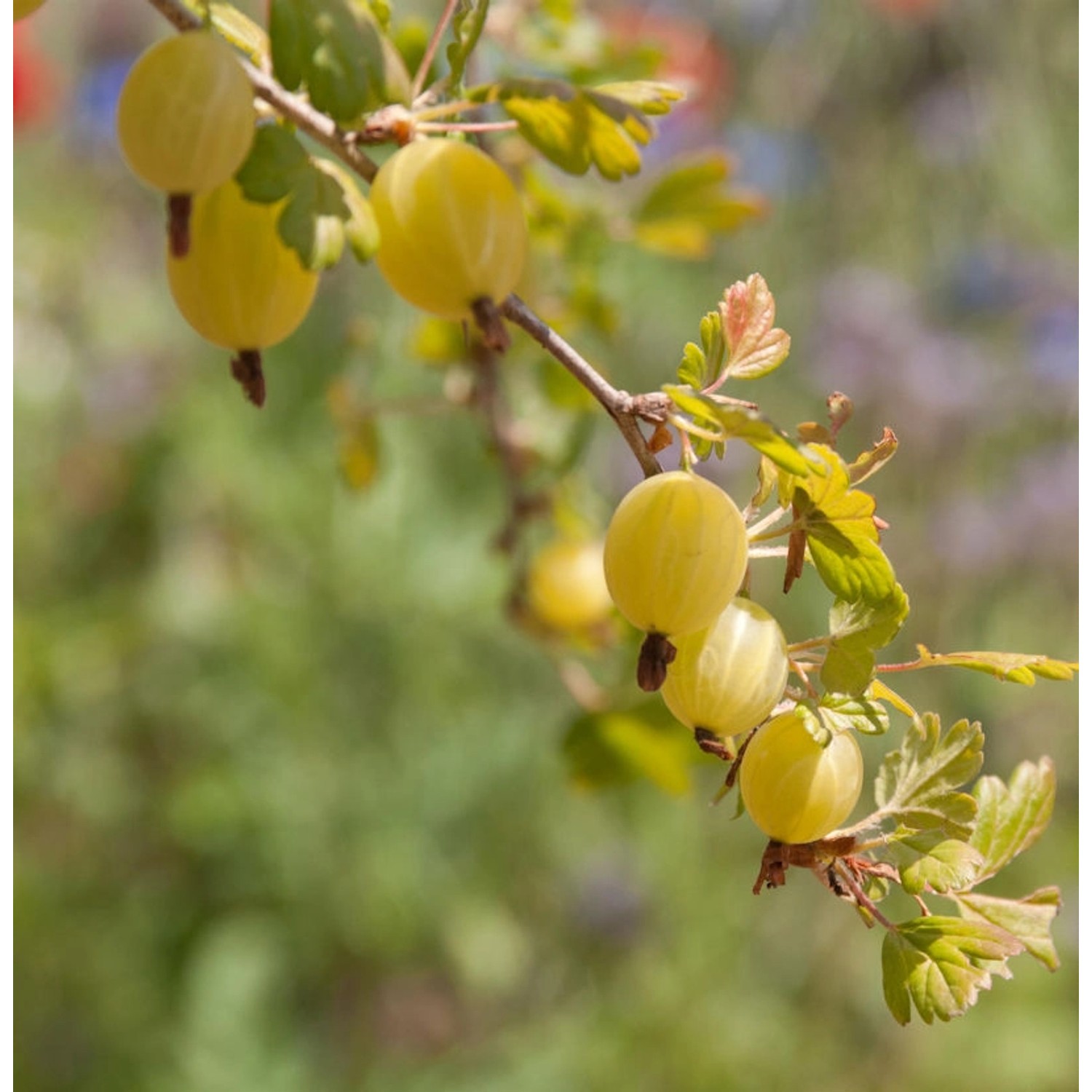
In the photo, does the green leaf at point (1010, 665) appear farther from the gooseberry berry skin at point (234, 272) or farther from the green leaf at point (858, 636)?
the gooseberry berry skin at point (234, 272)

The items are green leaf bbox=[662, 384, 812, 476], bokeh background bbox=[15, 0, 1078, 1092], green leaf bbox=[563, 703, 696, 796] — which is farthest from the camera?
bokeh background bbox=[15, 0, 1078, 1092]

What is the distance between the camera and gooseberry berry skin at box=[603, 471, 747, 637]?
0.21 m

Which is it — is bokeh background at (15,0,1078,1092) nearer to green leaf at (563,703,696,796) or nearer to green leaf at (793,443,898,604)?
green leaf at (563,703,696,796)

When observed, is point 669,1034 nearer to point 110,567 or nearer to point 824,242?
point 110,567

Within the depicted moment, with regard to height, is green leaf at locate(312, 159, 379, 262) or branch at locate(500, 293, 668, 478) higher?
green leaf at locate(312, 159, 379, 262)

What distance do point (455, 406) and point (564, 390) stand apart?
2.0 inches

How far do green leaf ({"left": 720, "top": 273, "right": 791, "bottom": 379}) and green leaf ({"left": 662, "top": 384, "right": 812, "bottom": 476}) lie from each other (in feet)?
0.08

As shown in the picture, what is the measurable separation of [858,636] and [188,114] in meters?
0.15

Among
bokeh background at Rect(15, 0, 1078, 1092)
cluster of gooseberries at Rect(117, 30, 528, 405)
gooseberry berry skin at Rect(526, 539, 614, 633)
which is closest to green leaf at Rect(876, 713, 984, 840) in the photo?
cluster of gooseberries at Rect(117, 30, 528, 405)

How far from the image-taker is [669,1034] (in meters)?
1.15

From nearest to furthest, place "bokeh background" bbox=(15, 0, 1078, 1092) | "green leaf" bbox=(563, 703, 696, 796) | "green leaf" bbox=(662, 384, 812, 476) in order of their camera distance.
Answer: "green leaf" bbox=(662, 384, 812, 476)
"green leaf" bbox=(563, 703, 696, 796)
"bokeh background" bbox=(15, 0, 1078, 1092)

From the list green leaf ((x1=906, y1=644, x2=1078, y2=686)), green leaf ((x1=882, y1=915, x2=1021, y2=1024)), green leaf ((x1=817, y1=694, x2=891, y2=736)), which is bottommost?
green leaf ((x1=882, y1=915, x2=1021, y2=1024))

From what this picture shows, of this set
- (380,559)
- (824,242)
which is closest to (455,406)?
(380,559)

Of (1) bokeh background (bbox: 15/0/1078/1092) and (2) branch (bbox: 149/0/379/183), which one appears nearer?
(2) branch (bbox: 149/0/379/183)
